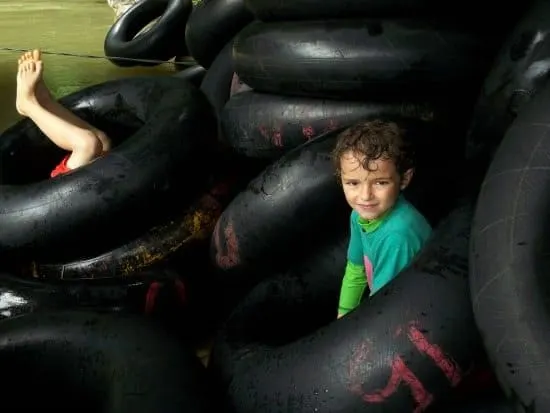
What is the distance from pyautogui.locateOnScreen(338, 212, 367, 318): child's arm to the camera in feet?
4.16

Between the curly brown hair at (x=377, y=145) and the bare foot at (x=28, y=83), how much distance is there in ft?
3.15

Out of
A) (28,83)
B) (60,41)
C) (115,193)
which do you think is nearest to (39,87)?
(28,83)

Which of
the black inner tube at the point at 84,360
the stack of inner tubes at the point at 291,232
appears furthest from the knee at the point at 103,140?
the black inner tube at the point at 84,360

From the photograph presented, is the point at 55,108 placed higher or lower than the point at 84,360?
higher

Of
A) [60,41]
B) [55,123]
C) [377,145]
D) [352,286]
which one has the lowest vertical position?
[60,41]

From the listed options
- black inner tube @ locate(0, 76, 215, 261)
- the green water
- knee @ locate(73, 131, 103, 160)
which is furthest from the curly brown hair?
the green water

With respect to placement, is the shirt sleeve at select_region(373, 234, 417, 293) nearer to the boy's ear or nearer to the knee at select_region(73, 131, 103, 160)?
the boy's ear

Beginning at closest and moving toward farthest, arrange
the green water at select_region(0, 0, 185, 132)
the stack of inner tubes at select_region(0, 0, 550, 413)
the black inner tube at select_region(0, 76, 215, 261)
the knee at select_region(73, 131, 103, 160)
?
1. the stack of inner tubes at select_region(0, 0, 550, 413)
2. the black inner tube at select_region(0, 76, 215, 261)
3. the knee at select_region(73, 131, 103, 160)
4. the green water at select_region(0, 0, 185, 132)

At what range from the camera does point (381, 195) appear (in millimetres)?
1166

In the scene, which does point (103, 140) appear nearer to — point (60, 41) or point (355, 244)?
point (355, 244)

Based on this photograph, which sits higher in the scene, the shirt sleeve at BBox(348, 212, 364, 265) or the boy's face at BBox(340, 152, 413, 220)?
the boy's face at BBox(340, 152, 413, 220)

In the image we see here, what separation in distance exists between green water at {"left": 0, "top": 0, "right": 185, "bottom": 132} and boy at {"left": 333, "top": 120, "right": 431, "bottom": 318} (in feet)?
7.22

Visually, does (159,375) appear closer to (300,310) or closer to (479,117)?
(300,310)

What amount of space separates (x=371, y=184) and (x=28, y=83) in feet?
3.45
